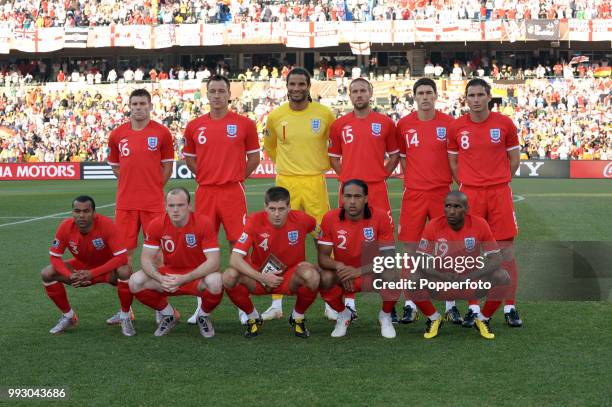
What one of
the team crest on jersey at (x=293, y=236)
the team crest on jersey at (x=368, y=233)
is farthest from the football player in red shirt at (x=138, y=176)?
the team crest on jersey at (x=368, y=233)

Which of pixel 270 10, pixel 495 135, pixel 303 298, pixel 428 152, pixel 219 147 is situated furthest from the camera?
pixel 270 10

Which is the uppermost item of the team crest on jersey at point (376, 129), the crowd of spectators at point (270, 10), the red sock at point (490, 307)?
the crowd of spectators at point (270, 10)

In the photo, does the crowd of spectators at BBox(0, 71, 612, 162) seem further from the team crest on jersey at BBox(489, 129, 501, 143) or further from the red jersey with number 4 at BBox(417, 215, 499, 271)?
the red jersey with number 4 at BBox(417, 215, 499, 271)

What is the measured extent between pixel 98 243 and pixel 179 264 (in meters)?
0.73

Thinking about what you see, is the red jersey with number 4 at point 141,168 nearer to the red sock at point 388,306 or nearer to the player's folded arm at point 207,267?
the player's folded arm at point 207,267

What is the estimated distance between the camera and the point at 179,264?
25.3ft

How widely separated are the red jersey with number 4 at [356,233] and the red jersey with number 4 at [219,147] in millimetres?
1383

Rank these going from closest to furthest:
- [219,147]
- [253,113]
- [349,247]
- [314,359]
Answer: [314,359] < [349,247] < [219,147] < [253,113]

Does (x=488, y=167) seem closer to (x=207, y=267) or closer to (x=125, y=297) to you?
(x=207, y=267)

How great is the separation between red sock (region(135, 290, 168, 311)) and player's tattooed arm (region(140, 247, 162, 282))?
172 mm

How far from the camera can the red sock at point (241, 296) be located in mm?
7516

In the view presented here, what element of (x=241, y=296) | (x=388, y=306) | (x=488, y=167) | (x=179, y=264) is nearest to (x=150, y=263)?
(x=179, y=264)

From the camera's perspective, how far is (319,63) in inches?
1800

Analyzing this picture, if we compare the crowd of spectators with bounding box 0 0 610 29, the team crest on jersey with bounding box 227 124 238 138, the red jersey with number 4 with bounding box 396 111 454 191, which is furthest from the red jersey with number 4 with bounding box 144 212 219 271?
the crowd of spectators with bounding box 0 0 610 29
